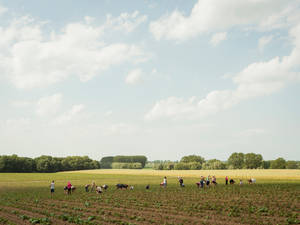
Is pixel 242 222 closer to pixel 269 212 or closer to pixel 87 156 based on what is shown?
pixel 269 212

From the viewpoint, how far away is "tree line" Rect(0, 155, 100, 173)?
150m

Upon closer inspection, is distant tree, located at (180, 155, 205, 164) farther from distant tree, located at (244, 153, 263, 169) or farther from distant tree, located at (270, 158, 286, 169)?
distant tree, located at (270, 158, 286, 169)

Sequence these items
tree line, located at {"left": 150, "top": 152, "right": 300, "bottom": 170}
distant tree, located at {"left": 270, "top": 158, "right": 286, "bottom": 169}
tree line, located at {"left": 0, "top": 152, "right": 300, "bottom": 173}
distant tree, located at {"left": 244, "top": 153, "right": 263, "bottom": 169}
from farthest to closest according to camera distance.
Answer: distant tree, located at {"left": 270, "top": 158, "right": 286, "bottom": 169} < distant tree, located at {"left": 244, "top": 153, "right": 263, "bottom": 169} < tree line, located at {"left": 150, "top": 152, "right": 300, "bottom": 170} < tree line, located at {"left": 0, "top": 152, "right": 300, "bottom": 173}

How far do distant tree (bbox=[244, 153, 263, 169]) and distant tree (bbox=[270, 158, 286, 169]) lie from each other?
7554 millimetres

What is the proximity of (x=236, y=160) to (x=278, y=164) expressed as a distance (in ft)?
78.3

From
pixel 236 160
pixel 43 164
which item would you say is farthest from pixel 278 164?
pixel 43 164

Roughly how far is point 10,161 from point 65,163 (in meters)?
30.4

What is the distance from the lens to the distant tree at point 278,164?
163 m

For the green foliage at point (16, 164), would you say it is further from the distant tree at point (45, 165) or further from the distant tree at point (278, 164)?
the distant tree at point (278, 164)

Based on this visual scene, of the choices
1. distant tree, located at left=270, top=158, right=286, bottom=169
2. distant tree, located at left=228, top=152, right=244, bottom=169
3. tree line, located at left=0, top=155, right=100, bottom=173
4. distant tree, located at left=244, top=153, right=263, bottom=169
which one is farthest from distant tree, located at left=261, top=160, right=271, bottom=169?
tree line, located at left=0, top=155, right=100, bottom=173

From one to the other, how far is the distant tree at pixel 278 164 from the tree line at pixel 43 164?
110 metres

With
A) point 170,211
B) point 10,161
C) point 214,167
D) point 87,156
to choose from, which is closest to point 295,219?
point 170,211

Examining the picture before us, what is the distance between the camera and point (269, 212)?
22797 millimetres

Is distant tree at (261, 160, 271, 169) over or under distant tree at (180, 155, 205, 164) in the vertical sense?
under
